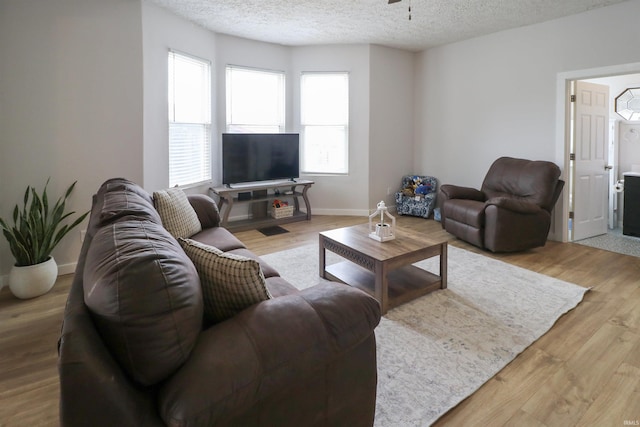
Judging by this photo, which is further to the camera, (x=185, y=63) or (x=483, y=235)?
(x=185, y=63)

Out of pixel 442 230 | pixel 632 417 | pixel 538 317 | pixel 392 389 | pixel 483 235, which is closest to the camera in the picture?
pixel 632 417

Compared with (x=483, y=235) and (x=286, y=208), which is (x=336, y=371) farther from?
(x=286, y=208)

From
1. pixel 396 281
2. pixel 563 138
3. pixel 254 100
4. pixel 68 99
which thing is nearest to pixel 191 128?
pixel 254 100

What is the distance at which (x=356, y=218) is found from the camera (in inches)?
225

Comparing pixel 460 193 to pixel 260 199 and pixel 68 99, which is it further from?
pixel 68 99

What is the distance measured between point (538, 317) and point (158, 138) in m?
3.98

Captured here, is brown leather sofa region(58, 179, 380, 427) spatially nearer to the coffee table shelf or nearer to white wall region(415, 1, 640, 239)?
the coffee table shelf

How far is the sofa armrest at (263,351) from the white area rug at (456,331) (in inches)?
27.3

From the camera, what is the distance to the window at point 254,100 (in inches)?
204

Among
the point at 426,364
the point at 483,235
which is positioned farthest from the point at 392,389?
the point at 483,235

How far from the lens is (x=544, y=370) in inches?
76.3

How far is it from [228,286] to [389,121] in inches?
204

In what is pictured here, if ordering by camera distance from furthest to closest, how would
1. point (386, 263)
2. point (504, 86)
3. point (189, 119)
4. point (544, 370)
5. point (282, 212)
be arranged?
point (282, 212) < point (504, 86) < point (189, 119) < point (386, 263) < point (544, 370)

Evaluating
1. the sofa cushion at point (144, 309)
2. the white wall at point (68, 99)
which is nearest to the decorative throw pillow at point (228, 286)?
the sofa cushion at point (144, 309)
